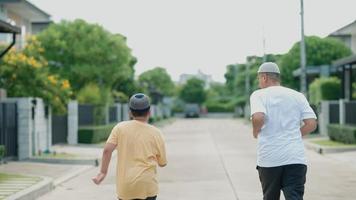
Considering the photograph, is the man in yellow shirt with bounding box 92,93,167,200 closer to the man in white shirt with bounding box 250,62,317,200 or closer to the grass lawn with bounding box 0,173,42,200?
the man in white shirt with bounding box 250,62,317,200

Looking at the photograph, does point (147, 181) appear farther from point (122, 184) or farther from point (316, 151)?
point (316, 151)

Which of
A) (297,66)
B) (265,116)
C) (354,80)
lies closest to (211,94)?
(297,66)

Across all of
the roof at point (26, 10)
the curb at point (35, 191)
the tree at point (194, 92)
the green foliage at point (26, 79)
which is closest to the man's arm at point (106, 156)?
the curb at point (35, 191)

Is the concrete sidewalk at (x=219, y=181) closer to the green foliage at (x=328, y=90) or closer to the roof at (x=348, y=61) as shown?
the roof at (x=348, y=61)

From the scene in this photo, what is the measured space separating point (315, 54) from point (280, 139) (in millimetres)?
48758

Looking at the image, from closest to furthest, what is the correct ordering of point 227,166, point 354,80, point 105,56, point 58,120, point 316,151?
1. point 227,166
2. point 316,151
3. point 58,120
4. point 105,56
5. point 354,80

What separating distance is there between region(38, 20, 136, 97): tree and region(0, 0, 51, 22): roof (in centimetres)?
106

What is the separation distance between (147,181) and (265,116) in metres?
1.26

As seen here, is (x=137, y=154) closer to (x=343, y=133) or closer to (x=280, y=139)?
(x=280, y=139)

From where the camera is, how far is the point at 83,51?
39.4 metres

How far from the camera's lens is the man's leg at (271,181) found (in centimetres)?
612

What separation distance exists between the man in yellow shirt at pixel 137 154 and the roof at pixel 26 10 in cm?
2699

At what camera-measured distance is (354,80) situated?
1784 inches

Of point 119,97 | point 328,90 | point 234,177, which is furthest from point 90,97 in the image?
point 234,177
